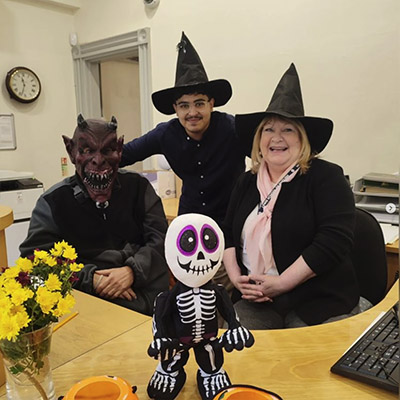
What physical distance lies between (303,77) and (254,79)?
40cm

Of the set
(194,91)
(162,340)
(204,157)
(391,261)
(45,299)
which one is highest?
(194,91)

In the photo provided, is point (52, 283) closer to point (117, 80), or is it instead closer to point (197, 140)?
point (197, 140)

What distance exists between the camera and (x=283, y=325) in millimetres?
1374

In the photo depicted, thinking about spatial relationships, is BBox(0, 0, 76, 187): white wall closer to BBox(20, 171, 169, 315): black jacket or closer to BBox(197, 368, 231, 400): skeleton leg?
BBox(20, 171, 169, 315): black jacket

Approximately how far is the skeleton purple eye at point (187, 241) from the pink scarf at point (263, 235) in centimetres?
72

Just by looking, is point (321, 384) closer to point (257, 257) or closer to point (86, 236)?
point (257, 257)

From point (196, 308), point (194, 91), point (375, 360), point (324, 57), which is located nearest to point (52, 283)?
point (196, 308)

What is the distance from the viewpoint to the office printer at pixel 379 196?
202 centimetres

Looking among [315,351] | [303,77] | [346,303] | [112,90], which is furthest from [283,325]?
[112,90]

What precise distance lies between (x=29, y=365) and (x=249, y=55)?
2.65 m

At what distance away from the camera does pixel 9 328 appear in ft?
1.95

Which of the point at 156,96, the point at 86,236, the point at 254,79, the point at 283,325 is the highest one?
the point at 254,79

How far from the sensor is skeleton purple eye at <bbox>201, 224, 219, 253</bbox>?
0.70 meters

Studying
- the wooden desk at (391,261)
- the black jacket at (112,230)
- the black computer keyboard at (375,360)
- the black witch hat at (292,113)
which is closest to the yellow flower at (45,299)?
the black computer keyboard at (375,360)
